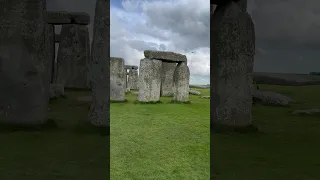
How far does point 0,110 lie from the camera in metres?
6.56

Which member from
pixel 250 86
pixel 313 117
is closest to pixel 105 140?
pixel 250 86

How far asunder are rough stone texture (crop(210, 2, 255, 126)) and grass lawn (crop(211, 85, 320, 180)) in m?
0.42

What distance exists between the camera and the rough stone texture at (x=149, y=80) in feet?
38.6

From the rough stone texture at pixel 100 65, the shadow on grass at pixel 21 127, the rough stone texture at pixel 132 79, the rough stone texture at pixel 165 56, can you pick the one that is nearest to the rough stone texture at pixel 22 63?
the shadow on grass at pixel 21 127

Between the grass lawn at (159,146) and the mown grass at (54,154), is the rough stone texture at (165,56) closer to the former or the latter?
the grass lawn at (159,146)

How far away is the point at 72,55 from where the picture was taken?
14789 mm

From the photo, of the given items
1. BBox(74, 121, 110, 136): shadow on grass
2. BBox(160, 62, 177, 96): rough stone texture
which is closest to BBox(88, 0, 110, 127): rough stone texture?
BBox(74, 121, 110, 136): shadow on grass

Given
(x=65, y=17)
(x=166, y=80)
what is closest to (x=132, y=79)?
(x=166, y=80)

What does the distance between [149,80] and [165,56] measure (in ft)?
4.08

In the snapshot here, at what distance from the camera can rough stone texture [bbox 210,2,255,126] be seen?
6289mm

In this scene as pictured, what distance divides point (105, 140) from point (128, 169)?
5.27ft

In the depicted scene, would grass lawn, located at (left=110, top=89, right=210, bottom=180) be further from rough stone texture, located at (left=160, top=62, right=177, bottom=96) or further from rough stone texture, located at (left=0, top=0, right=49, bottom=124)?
rough stone texture, located at (left=160, top=62, right=177, bottom=96)

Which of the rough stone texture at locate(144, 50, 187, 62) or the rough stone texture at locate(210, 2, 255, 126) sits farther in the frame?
the rough stone texture at locate(144, 50, 187, 62)

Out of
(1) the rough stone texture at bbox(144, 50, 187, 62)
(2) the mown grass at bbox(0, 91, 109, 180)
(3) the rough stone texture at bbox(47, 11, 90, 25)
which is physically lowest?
(2) the mown grass at bbox(0, 91, 109, 180)
